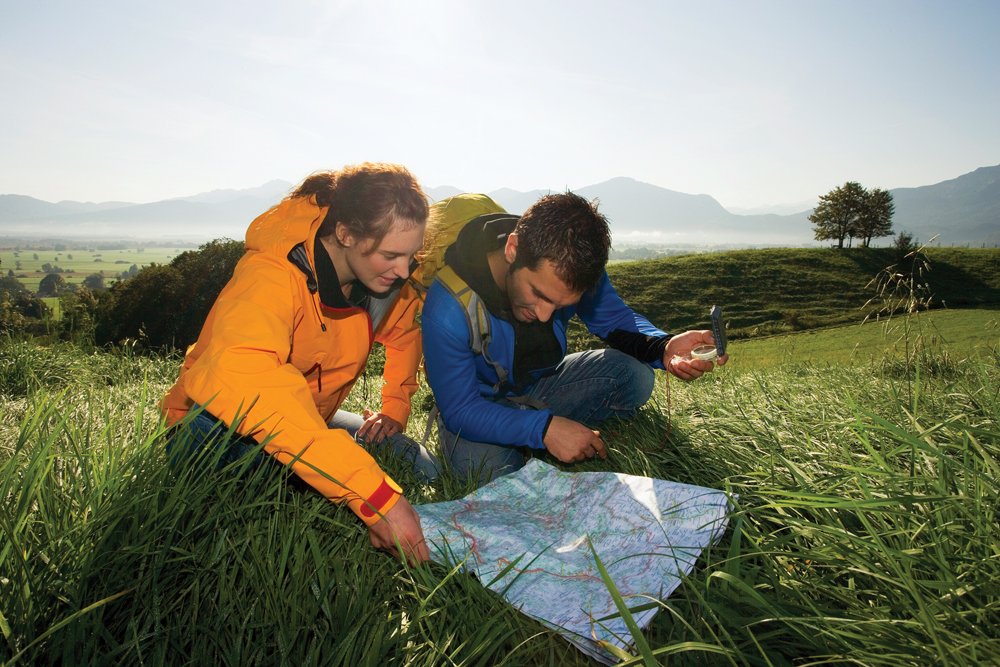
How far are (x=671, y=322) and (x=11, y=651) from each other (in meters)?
35.2

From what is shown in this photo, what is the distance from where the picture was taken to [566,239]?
9.05ft

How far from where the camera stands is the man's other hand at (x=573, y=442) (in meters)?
2.84

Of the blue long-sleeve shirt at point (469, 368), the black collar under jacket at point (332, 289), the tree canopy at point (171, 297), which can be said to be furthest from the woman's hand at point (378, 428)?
the tree canopy at point (171, 297)

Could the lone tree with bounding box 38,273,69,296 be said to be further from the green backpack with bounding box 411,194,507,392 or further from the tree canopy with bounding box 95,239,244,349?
the green backpack with bounding box 411,194,507,392

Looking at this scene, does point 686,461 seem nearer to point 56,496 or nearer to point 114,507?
point 114,507

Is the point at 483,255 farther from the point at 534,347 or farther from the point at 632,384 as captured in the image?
the point at 632,384

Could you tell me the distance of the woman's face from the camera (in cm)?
273

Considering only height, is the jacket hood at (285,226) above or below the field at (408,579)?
above

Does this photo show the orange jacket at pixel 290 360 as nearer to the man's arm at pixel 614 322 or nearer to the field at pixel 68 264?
the man's arm at pixel 614 322

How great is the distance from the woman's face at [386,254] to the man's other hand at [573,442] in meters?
1.14

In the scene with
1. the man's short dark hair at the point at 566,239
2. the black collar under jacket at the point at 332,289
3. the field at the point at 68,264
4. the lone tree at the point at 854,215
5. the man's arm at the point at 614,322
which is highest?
the lone tree at the point at 854,215

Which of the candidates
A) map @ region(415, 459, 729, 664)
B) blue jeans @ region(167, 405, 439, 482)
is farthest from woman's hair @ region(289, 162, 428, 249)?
map @ region(415, 459, 729, 664)

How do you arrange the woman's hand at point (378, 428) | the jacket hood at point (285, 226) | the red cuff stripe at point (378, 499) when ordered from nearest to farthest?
the red cuff stripe at point (378, 499) < the jacket hood at point (285, 226) < the woman's hand at point (378, 428)

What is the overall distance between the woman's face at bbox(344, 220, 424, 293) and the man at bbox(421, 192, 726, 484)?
424mm
